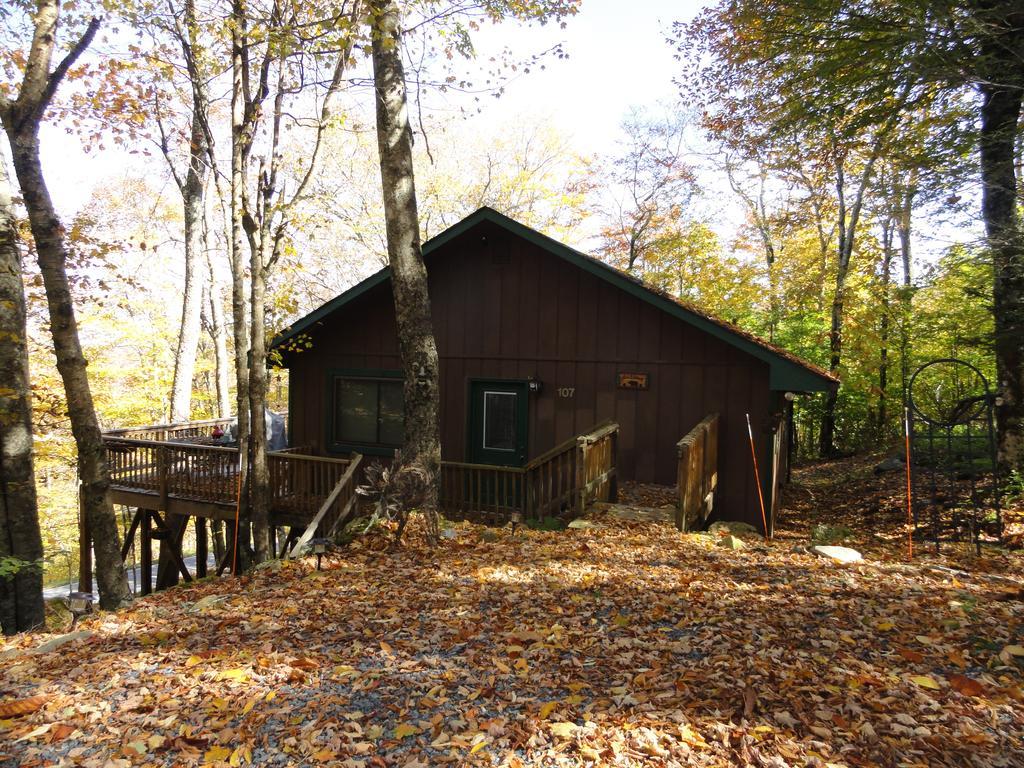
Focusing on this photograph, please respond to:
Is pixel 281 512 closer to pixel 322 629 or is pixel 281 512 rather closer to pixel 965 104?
pixel 322 629

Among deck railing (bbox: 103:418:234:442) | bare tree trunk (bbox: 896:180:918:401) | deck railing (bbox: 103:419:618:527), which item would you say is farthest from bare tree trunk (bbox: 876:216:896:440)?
deck railing (bbox: 103:418:234:442)

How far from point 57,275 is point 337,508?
15.0 ft

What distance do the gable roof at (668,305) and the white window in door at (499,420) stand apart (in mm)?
2760

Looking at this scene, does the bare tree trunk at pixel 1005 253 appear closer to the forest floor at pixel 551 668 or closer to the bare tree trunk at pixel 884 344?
the forest floor at pixel 551 668

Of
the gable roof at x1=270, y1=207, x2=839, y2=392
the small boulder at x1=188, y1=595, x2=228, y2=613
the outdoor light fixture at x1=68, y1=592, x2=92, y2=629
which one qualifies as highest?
the gable roof at x1=270, y1=207, x2=839, y2=392

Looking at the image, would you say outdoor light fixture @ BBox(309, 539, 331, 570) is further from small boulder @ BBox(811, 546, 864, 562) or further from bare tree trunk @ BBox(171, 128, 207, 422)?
bare tree trunk @ BBox(171, 128, 207, 422)

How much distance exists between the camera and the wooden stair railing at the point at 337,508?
8180 millimetres

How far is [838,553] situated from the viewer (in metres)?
6.33

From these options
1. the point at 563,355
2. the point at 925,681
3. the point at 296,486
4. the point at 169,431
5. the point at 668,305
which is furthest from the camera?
the point at 169,431

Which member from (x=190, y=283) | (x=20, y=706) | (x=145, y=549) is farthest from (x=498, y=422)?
(x=190, y=283)

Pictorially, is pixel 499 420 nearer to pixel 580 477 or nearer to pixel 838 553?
pixel 580 477

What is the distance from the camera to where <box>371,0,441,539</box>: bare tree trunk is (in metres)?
7.02

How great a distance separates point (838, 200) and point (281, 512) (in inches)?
679

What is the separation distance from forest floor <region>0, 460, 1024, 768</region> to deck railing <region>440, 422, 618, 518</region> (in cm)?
196
